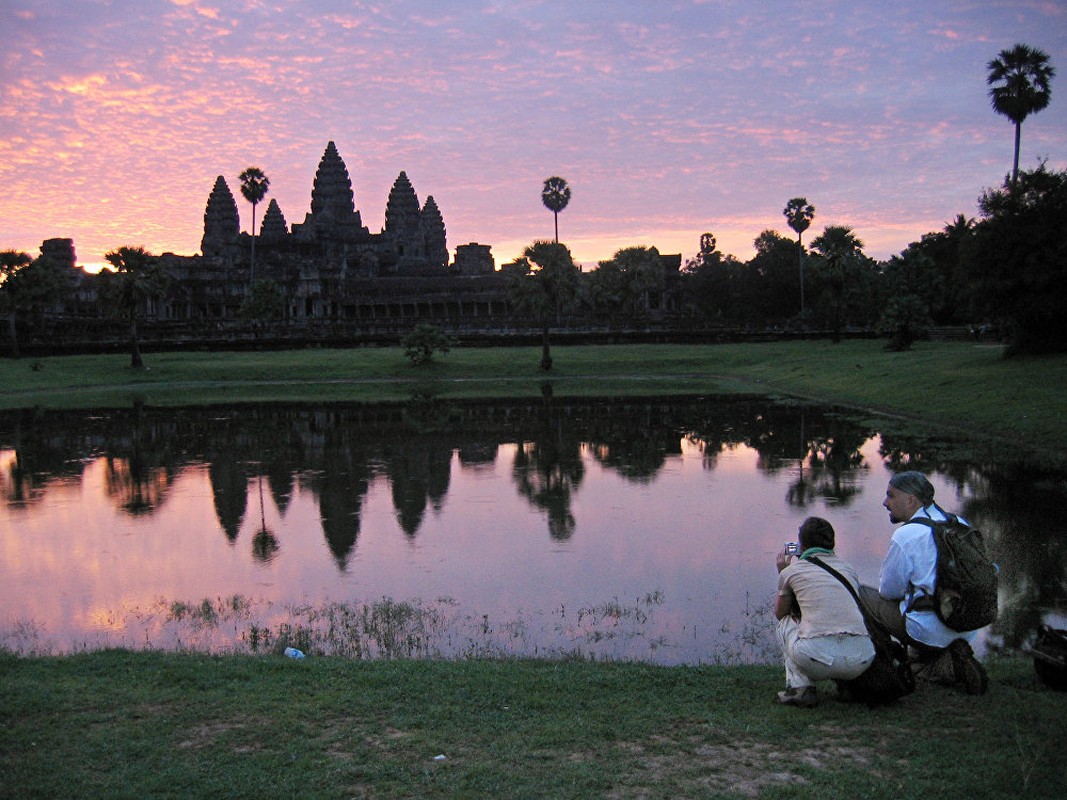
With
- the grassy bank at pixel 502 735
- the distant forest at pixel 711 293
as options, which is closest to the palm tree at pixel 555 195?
the distant forest at pixel 711 293

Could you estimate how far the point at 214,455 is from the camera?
86.4ft

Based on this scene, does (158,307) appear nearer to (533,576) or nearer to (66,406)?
(66,406)

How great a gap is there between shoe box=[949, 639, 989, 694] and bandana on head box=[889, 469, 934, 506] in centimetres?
111

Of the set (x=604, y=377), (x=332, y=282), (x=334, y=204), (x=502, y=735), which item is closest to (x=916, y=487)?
(x=502, y=735)

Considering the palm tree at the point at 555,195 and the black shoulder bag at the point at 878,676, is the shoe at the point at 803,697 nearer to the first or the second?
the black shoulder bag at the point at 878,676

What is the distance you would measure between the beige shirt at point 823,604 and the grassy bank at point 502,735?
626 mm

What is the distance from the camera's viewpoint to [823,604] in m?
6.76

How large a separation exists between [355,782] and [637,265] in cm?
9466

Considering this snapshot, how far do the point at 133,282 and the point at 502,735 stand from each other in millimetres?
61431

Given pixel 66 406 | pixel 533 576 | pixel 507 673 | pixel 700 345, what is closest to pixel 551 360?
pixel 700 345

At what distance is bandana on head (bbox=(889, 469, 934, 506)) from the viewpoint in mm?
7086

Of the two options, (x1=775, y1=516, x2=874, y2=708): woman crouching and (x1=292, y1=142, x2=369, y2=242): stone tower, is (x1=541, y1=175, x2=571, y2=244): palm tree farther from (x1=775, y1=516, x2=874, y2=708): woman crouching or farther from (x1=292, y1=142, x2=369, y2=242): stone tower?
(x1=775, y1=516, x2=874, y2=708): woman crouching

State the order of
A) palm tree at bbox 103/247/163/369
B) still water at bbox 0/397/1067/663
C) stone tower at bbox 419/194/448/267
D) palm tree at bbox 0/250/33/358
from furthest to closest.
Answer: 1. stone tower at bbox 419/194/448/267
2. palm tree at bbox 0/250/33/358
3. palm tree at bbox 103/247/163/369
4. still water at bbox 0/397/1067/663

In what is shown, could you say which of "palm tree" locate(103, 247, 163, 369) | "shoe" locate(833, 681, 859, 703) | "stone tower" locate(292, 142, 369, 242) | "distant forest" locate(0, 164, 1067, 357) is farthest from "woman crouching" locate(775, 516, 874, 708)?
"stone tower" locate(292, 142, 369, 242)
